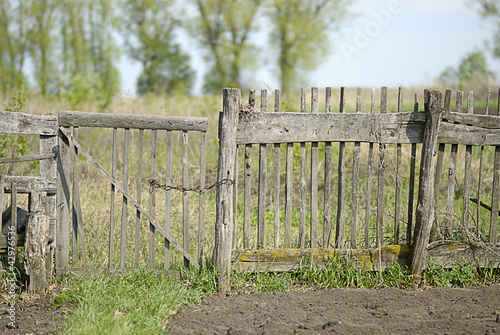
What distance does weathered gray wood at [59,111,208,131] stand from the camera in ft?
15.5

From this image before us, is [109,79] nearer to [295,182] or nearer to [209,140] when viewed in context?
[209,140]

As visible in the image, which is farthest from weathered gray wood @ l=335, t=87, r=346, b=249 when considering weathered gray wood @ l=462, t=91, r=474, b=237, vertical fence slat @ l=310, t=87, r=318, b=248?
weathered gray wood @ l=462, t=91, r=474, b=237

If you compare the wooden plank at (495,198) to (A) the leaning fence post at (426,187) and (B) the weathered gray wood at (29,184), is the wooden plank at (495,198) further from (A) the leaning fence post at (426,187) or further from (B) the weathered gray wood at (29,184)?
(B) the weathered gray wood at (29,184)

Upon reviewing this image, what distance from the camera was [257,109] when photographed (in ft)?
15.6

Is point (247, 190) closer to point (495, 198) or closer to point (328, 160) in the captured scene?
point (328, 160)

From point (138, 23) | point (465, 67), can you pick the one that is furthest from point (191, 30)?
point (465, 67)

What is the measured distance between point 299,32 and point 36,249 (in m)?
22.4

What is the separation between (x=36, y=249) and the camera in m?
4.50

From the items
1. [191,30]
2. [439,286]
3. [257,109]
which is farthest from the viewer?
[191,30]

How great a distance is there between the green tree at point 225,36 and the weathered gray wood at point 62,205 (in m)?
21.8

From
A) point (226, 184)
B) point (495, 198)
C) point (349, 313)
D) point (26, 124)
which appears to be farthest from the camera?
point (495, 198)

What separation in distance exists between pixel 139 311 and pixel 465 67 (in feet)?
113

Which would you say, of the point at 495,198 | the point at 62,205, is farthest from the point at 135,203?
the point at 495,198

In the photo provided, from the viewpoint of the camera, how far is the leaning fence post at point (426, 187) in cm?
487
